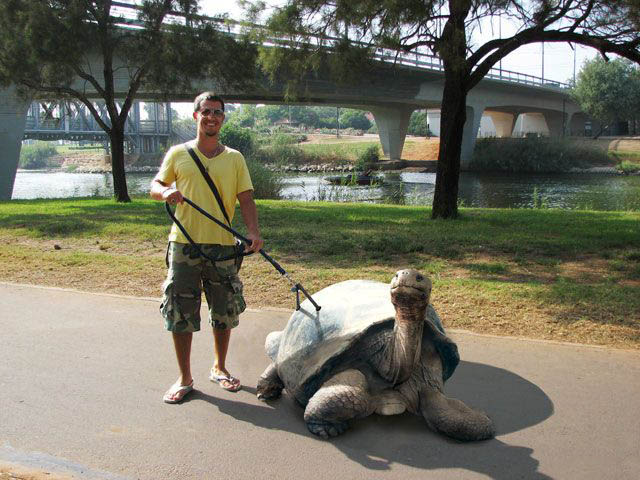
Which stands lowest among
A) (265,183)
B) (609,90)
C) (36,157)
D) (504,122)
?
(265,183)

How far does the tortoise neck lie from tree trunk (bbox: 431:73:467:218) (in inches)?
425

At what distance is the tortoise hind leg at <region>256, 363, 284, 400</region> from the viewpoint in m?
4.69

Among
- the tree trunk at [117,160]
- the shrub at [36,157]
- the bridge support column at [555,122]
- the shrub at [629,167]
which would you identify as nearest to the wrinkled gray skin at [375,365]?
the tree trunk at [117,160]

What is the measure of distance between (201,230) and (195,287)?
0.42m

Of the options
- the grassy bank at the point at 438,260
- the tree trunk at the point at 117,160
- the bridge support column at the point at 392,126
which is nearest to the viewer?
the grassy bank at the point at 438,260

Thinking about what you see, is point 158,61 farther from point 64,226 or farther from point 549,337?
point 549,337

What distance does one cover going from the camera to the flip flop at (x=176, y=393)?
4.61 meters

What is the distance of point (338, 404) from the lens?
392 centimetres

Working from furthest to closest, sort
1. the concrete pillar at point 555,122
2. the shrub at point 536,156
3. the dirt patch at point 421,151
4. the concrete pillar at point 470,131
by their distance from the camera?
the concrete pillar at point 555,122 → the dirt patch at point 421,151 → the concrete pillar at point 470,131 → the shrub at point 536,156

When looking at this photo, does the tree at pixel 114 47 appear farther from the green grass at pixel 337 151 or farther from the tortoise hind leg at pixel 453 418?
the green grass at pixel 337 151

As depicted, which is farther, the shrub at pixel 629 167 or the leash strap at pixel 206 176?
the shrub at pixel 629 167

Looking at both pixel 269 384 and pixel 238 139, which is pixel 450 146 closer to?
pixel 269 384

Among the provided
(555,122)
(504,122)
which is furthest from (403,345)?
(555,122)

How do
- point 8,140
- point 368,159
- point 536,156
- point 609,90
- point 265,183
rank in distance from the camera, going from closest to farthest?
1. point 265,183
2. point 8,140
3. point 536,156
4. point 368,159
5. point 609,90
